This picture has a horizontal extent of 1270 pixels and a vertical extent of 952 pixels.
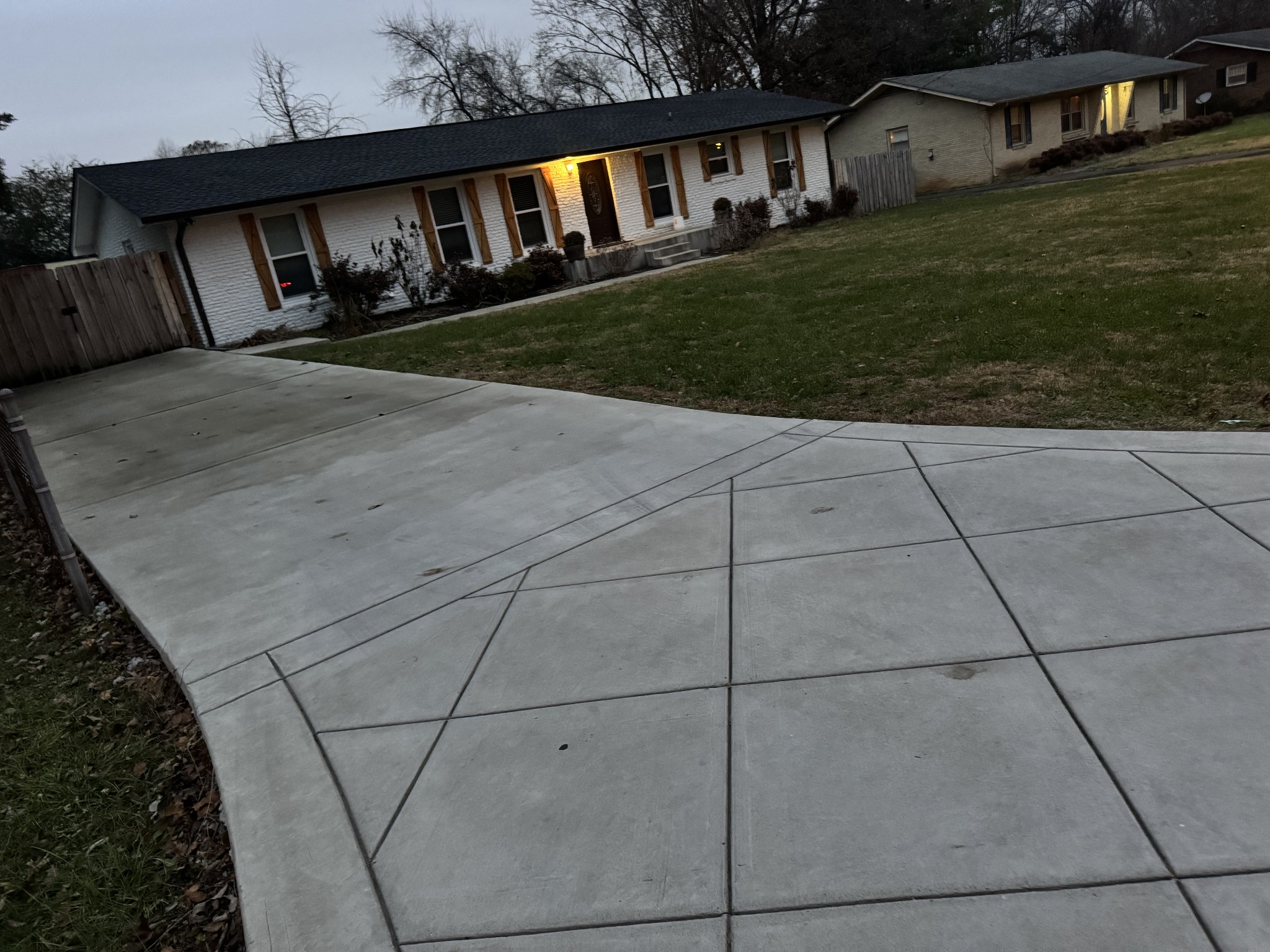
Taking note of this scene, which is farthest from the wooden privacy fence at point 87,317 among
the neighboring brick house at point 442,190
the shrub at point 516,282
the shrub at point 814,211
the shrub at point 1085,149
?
the shrub at point 1085,149

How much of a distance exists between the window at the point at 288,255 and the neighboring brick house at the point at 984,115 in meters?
22.6

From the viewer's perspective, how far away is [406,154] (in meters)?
20.2

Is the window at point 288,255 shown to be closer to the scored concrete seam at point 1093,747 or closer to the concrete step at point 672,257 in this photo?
the concrete step at point 672,257

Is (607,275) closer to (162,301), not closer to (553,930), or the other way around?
(162,301)

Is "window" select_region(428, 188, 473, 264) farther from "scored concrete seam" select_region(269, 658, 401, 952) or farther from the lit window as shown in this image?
"scored concrete seam" select_region(269, 658, 401, 952)

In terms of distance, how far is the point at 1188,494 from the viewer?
4152 millimetres

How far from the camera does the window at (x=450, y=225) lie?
19.7 m

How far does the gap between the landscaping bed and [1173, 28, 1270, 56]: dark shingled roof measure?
2084 inches

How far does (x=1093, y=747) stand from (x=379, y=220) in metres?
18.7

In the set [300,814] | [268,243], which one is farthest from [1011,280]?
[268,243]

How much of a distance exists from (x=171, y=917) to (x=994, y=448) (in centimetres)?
461

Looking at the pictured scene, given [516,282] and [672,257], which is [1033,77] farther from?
[516,282]

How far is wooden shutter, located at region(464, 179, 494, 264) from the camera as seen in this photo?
1980 cm

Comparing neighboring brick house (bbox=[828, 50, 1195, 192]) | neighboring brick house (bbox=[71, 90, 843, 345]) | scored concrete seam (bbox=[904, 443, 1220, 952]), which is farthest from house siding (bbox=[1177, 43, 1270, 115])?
scored concrete seam (bbox=[904, 443, 1220, 952])
